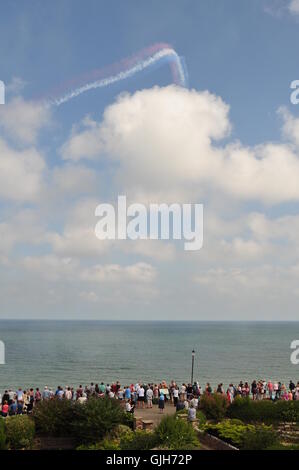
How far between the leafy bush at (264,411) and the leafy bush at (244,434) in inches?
56.0

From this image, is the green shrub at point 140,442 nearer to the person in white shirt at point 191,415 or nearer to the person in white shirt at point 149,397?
the person in white shirt at point 191,415

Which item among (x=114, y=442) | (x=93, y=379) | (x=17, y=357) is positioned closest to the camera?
(x=114, y=442)

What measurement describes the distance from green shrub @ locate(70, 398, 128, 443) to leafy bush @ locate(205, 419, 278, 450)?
467 centimetres

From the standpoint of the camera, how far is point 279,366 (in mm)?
107812

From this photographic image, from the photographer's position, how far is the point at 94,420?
22.0 m

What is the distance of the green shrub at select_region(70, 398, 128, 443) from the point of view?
2211 centimetres

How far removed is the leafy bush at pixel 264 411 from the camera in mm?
25719

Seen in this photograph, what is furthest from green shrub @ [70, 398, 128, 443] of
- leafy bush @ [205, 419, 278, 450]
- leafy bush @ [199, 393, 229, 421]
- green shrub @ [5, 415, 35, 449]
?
leafy bush @ [199, 393, 229, 421]

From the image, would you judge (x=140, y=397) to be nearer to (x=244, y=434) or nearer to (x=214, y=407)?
(x=214, y=407)

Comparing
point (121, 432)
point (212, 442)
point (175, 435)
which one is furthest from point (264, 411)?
point (121, 432)

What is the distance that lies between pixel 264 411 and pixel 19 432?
1264cm
